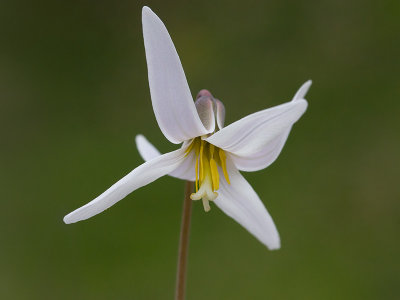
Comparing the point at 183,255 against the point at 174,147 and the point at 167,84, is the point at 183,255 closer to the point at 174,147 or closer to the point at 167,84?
the point at 167,84

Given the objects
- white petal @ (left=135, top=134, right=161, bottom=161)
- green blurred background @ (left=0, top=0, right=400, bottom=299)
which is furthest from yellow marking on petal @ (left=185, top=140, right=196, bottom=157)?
green blurred background @ (left=0, top=0, right=400, bottom=299)

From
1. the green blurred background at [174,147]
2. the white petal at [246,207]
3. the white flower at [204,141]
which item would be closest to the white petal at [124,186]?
the white flower at [204,141]

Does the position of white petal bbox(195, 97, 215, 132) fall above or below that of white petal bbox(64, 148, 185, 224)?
above

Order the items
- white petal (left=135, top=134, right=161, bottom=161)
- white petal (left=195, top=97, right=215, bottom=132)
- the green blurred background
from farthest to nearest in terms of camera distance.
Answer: the green blurred background < white petal (left=135, top=134, right=161, bottom=161) < white petal (left=195, top=97, right=215, bottom=132)

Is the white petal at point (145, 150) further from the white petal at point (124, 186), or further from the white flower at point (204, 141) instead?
A: the white petal at point (124, 186)

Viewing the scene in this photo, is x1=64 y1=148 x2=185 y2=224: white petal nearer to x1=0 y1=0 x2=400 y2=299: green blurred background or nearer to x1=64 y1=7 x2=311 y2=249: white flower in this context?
x1=64 y1=7 x2=311 y2=249: white flower

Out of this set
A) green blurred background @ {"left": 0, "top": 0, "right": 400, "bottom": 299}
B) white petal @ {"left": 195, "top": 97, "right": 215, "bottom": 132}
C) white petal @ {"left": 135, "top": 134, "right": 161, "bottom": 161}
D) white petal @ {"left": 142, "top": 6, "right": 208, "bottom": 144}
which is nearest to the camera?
white petal @ {"left": 142, "top": 6, "right": 208, "bottom": 144}
